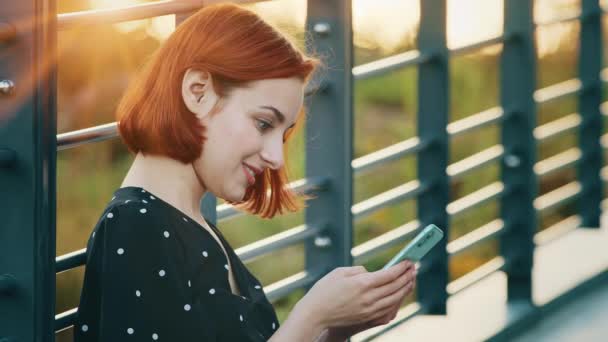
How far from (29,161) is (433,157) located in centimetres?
289

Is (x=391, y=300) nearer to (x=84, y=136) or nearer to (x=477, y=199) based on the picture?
(x=84, y=136)

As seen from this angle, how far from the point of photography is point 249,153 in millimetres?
2303

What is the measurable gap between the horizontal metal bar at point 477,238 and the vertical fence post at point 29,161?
9.78 feet

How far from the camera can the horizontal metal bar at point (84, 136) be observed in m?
2.72

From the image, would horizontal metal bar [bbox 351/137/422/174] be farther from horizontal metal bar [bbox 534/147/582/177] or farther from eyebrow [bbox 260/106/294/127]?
eyebrow [bbox 260/106/294/127]

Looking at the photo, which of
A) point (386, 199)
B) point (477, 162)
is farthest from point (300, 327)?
point (477, 162)

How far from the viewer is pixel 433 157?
5078mm

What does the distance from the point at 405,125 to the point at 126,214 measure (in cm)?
586

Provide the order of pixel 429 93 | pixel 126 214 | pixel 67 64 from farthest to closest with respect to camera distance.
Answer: pixel 67 64
pixel 429 93
pixel 126 214

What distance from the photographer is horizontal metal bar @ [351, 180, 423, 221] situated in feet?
15.1

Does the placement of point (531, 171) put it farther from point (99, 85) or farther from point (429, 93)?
point (99, 85)

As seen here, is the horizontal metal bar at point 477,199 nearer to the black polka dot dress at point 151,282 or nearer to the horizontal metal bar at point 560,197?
the horizontal metal bar at point 560,197

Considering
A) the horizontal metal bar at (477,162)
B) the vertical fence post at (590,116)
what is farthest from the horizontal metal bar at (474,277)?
the vertical fence post at (590,116)

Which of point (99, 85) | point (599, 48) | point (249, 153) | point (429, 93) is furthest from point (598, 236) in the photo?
point (249, 153)
